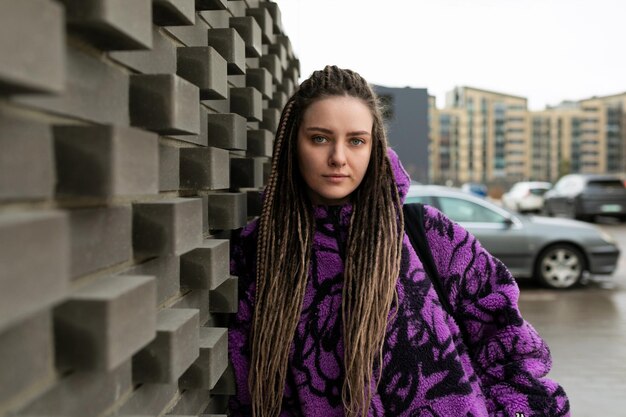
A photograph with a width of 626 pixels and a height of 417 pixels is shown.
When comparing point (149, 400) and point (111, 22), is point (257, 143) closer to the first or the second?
point (149, 400)

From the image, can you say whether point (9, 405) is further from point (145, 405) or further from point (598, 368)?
point (598, 368)

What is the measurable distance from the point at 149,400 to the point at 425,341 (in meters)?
0.88

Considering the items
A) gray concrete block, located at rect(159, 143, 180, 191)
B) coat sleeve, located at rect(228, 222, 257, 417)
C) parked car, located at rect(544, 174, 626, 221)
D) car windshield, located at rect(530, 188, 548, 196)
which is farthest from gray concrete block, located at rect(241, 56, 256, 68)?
car windshield, located at rect(530, 188, 548, 196)

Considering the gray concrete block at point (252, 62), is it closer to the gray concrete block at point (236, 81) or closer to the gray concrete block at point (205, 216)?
the gray concrete block at point (236, 81)

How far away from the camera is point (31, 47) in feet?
2.16

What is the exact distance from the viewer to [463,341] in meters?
2.07

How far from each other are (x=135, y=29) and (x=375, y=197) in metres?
1.12


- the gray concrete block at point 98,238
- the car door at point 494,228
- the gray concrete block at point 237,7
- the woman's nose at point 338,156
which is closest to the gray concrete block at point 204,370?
the gray concrete block at point 98,238

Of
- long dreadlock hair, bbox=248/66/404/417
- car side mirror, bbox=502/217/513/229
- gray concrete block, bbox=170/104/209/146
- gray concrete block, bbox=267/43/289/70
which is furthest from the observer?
car side mirror, bbox=502/217/513/229

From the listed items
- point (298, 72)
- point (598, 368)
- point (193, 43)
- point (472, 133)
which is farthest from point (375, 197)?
point (472, 133)

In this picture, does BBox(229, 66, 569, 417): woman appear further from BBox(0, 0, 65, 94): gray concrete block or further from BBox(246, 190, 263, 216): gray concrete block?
BBox(0, 0, 65, 94): gray concrete block

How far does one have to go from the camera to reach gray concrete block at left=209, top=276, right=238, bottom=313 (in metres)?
1.82

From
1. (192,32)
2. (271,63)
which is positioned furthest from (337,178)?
(271,63)

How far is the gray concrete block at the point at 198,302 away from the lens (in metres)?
1.51
